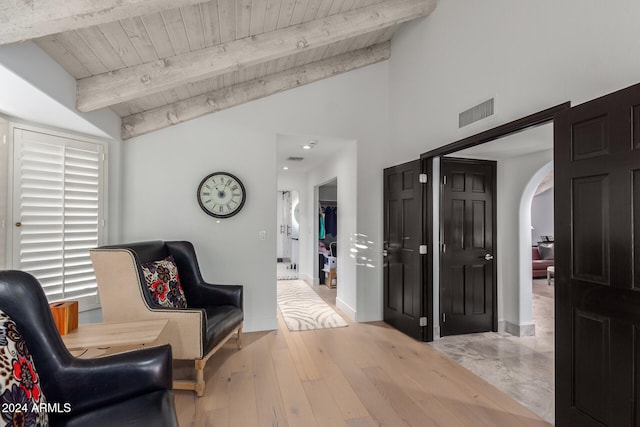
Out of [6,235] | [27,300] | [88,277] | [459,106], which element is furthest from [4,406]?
[459,106]

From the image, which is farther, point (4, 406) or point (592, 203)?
point (592, 203)

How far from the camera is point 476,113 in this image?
2.72m

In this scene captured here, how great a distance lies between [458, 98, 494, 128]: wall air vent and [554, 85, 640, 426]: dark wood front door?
2.35ft

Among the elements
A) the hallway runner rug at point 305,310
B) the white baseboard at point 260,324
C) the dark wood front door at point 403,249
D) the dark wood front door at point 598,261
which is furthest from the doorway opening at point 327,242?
the dark wood front door at point 598,261

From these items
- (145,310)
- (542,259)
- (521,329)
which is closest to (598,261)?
(521,329)

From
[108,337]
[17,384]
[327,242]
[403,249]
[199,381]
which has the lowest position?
[199,381]

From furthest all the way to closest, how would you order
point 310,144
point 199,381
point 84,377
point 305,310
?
point 305,310, point 310,144, point 199,381, point 84,377

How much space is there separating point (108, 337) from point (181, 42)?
85.5 inches

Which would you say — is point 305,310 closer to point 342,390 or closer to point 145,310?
point 342,390

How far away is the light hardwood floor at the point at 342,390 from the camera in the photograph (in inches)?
84.0

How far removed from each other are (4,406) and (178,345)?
1.41 metres

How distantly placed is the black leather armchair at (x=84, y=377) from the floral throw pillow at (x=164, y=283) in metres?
1.19

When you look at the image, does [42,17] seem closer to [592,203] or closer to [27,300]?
[27,300]

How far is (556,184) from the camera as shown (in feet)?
6.34
